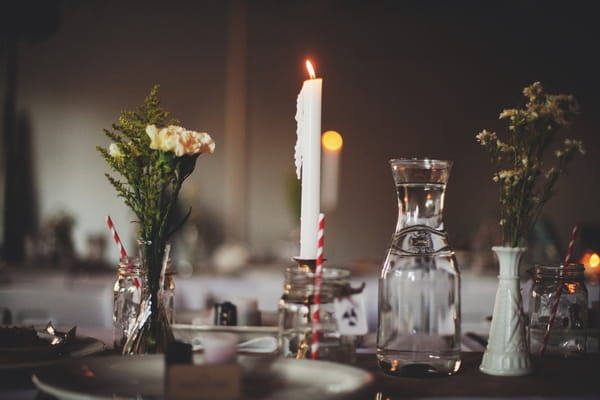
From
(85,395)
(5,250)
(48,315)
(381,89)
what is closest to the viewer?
(85,395)

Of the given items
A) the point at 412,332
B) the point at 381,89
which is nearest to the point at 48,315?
the point at 412,332

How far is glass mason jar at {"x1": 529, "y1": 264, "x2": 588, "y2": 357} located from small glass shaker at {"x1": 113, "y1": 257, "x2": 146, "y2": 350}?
699 millimetres

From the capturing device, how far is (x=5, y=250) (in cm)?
495

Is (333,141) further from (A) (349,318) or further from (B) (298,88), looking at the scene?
(A) (349,318)

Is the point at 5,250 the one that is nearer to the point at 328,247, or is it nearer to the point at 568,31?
the point at 328,247

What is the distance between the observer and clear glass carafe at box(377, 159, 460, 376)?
109 cm

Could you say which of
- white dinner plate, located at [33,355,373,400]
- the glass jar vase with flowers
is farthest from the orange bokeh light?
white dinner plate, located at [33,355,373,400]

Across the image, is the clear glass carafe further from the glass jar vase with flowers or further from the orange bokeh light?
the orange bokeh light

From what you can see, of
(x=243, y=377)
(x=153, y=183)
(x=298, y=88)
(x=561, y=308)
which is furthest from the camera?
(x=298, y=88)

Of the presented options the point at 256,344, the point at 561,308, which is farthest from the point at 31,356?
the point at 561,308

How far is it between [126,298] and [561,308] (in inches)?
30.2

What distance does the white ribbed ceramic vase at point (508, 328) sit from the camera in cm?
110

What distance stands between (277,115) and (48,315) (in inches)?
112

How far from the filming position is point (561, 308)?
129cm
